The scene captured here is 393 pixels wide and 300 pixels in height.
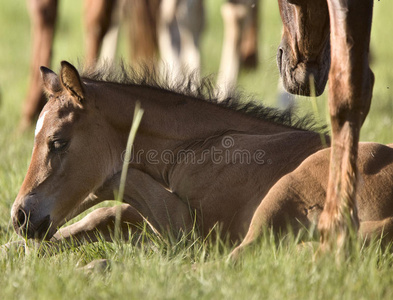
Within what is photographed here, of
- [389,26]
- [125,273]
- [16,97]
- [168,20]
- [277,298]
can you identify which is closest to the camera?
[277,298]

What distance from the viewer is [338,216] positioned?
2971mm

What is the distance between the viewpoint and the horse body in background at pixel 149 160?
3646mm

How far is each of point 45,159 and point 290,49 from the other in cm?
143

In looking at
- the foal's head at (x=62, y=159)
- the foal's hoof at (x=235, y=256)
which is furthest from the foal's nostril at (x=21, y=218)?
the foal's hoof at (x=235, y=256)

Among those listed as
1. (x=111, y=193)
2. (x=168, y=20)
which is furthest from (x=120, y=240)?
(x=168, y=20)

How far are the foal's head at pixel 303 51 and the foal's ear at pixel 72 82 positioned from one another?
108 centimetres

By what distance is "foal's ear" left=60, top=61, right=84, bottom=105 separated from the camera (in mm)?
3642

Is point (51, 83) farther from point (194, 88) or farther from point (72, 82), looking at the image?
point (194, 88)

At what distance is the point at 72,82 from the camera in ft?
12.2

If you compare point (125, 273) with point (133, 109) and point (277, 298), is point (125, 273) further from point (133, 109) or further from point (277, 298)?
point (133, 109)

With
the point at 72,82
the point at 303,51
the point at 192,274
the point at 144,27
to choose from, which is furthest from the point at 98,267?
the point at 144,27

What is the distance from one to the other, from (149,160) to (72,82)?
23.1 inches

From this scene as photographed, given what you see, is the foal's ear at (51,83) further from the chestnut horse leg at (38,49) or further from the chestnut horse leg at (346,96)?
the chestnut horse leg at (38,49)

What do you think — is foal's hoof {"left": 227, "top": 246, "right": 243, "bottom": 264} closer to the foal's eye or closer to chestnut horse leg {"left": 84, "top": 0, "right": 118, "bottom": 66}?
the foal's eye
